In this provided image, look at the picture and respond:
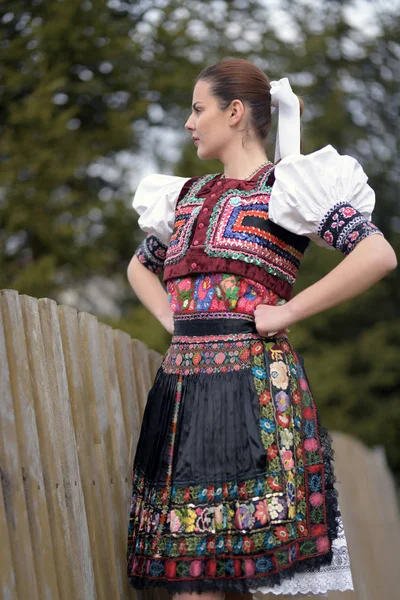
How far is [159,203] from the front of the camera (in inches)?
110

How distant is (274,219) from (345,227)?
194 millimetres

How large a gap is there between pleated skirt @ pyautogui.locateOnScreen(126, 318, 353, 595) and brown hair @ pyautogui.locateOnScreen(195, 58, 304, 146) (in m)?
0.64

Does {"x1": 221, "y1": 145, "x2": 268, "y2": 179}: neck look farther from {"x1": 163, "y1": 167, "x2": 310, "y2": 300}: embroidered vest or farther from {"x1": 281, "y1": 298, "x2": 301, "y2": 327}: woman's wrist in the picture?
{"x1": 281, "y1": 298, "x2": 301, "y2": 327}: woman's wrist

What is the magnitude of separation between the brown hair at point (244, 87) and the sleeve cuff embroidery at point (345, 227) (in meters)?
0.44

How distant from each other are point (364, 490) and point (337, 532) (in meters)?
4.21

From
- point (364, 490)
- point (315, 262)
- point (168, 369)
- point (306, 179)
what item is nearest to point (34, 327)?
point (168, 369)

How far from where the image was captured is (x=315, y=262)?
9781 mm

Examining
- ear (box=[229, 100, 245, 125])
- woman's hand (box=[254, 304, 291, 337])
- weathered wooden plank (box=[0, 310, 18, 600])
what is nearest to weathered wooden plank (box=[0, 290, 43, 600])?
weathered wooden plank (box=[0, 310, 18, 600])

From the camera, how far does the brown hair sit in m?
2.63

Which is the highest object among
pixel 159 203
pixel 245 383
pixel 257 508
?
pixel 159 203

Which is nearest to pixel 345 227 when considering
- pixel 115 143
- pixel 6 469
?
pixel 6 469

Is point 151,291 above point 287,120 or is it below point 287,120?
below

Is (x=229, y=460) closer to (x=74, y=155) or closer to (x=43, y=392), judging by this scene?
(x=43, y=392)

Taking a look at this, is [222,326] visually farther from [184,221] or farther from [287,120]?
[287,120]
